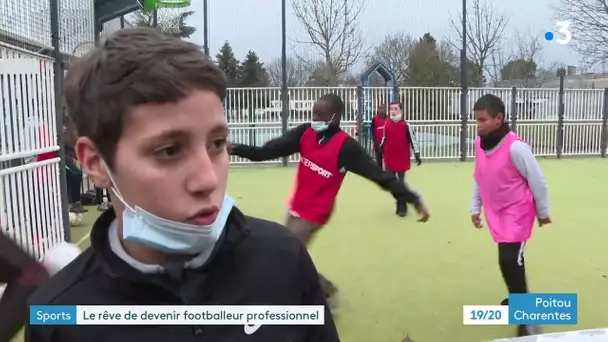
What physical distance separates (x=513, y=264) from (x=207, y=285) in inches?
125

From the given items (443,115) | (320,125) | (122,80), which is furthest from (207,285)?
(443,115)

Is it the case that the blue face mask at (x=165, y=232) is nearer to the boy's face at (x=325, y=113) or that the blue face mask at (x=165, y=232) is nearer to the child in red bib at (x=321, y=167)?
the child in red bib at (x=321, y=167)

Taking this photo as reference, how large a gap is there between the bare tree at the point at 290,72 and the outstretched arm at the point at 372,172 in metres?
11.5

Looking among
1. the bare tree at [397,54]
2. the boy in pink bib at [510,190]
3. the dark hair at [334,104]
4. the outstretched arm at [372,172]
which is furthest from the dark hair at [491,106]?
the bare tree at [397,54]

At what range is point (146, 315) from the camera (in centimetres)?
Result: 117

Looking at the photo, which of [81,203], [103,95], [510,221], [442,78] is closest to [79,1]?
[81,203]

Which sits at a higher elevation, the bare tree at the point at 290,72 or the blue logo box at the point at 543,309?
the bare tree at the point at 290,72

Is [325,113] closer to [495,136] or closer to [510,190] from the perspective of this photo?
[495,136]

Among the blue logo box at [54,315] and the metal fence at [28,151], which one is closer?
the blue logo box at [54,315]

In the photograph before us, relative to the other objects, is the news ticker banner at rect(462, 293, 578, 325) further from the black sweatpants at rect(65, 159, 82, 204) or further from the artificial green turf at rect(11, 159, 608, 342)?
the black sweatpants at rect(65, 159, 82, 204)

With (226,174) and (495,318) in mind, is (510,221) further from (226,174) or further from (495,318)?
(226,174)

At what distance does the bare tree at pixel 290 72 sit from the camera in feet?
53.7

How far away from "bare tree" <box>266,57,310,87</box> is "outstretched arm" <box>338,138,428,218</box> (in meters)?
11.5

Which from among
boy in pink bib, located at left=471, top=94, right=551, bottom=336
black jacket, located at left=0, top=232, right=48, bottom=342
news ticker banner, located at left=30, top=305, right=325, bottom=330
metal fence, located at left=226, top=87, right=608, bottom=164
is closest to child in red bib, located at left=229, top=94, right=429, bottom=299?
boy in pink bib, located at left=471, top=94, right=551, bottom=336
